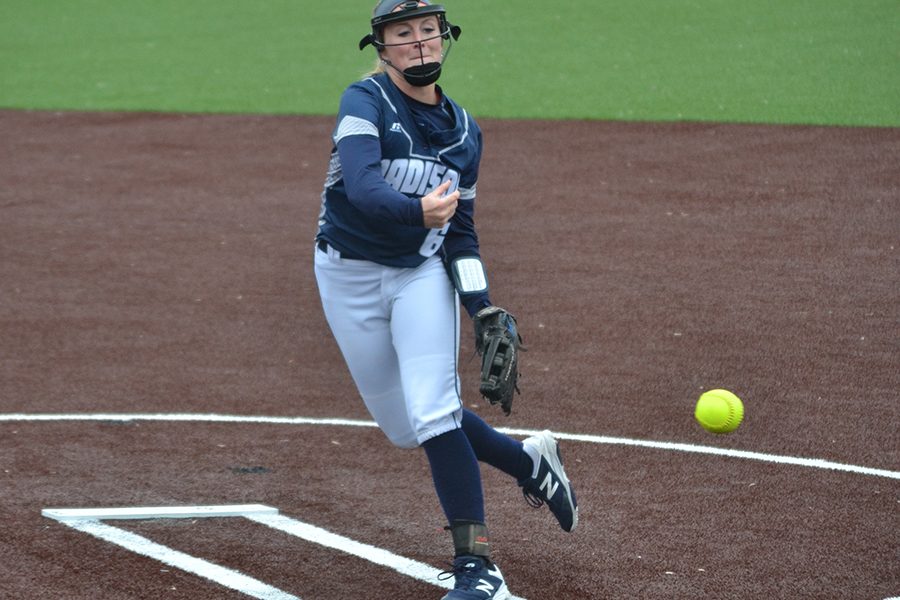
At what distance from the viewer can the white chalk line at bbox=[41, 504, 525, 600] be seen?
482cm

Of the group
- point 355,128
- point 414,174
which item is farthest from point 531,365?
point 355,128

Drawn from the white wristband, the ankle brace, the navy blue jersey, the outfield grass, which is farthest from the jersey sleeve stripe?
the outfield grass

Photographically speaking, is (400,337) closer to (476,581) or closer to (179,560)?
(476,581)

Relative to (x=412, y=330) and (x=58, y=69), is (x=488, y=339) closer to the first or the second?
(x=412, y=330)

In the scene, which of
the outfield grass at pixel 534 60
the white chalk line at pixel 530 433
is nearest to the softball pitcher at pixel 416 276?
the white chalk line at pixel 530 433

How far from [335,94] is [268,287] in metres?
7.81

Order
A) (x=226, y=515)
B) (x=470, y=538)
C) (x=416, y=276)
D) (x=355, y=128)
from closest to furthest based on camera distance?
(x=355, y=128), (x=470, y=538), (x=416, y=276), (x=226, y=515)

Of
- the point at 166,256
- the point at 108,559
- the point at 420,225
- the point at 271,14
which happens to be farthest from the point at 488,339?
the point at 271,14

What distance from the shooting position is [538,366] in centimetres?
782

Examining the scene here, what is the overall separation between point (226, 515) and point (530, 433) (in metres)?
1.83

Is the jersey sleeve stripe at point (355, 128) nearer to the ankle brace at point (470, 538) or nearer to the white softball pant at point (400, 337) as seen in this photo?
the white softball pant at point (400, 337)

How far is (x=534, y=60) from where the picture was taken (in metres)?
18.0

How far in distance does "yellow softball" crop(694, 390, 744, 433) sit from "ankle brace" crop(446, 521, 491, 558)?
1811 mm

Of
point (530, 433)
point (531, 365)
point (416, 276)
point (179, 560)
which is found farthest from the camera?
point (531, 365)
